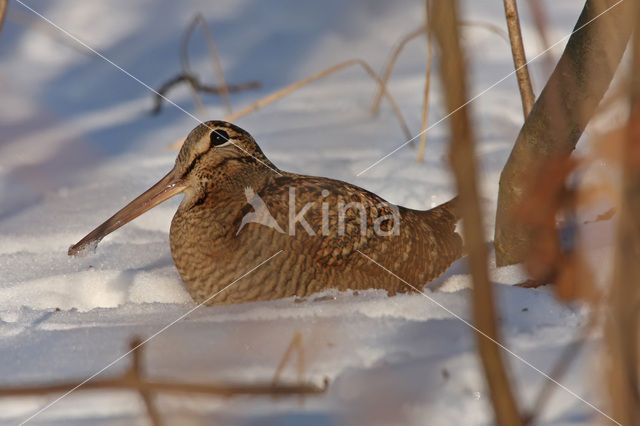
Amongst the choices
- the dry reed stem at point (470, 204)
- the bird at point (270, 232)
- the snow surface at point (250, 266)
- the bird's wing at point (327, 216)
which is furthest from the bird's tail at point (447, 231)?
the dry reed stem at point (470, 204)

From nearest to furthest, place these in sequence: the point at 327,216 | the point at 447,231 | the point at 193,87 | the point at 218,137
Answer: the point at 327,216 → the point at 218,137 → the point at 447,231 → the point at 193,87

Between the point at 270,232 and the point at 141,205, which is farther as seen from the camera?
the point at 141,205

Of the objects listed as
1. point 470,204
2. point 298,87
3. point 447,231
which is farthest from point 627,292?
point 298,87

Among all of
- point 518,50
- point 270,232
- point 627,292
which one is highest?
point 518,50

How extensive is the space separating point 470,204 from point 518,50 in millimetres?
1875

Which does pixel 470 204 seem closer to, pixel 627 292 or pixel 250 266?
pixel 627 292

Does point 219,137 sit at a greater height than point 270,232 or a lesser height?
greater

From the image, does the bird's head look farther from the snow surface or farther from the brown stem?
the brown stem

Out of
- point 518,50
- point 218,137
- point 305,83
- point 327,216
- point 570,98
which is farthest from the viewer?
point 305,83

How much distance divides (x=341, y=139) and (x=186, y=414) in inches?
119

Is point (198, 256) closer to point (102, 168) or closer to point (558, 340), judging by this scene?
point (558, 340)

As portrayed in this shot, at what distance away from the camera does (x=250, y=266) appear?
7.95 ft

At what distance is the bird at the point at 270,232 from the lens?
2426 millimetres

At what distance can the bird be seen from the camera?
2426 mm
